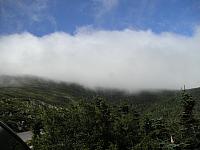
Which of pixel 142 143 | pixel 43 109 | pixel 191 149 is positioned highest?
pixel 43 109

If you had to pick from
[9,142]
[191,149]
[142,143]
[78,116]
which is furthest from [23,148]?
[191,149]

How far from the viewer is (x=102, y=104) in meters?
37.2

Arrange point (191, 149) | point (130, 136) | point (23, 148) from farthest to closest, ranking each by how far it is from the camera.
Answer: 1. point (191, 149)
2. point (130, 136)
3. point (23, 148)

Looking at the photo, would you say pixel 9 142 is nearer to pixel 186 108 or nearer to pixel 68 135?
pixel 68 135

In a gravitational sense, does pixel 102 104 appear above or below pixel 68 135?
above

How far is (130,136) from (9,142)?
104 ft

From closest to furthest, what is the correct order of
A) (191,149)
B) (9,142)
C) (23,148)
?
1. (9,142)
2. (23,148)
3. (191,149)

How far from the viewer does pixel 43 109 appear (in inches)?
1454

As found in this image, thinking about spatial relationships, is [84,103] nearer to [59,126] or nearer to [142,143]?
[59,126]

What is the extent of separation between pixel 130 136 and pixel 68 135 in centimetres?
601

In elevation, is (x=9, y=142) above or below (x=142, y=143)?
above

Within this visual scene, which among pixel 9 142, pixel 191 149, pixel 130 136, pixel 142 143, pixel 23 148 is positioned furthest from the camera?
pixel 191 149

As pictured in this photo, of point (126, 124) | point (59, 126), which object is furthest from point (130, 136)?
point (59, 126)

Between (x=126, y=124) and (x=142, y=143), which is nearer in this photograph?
(x=142, y=143)
